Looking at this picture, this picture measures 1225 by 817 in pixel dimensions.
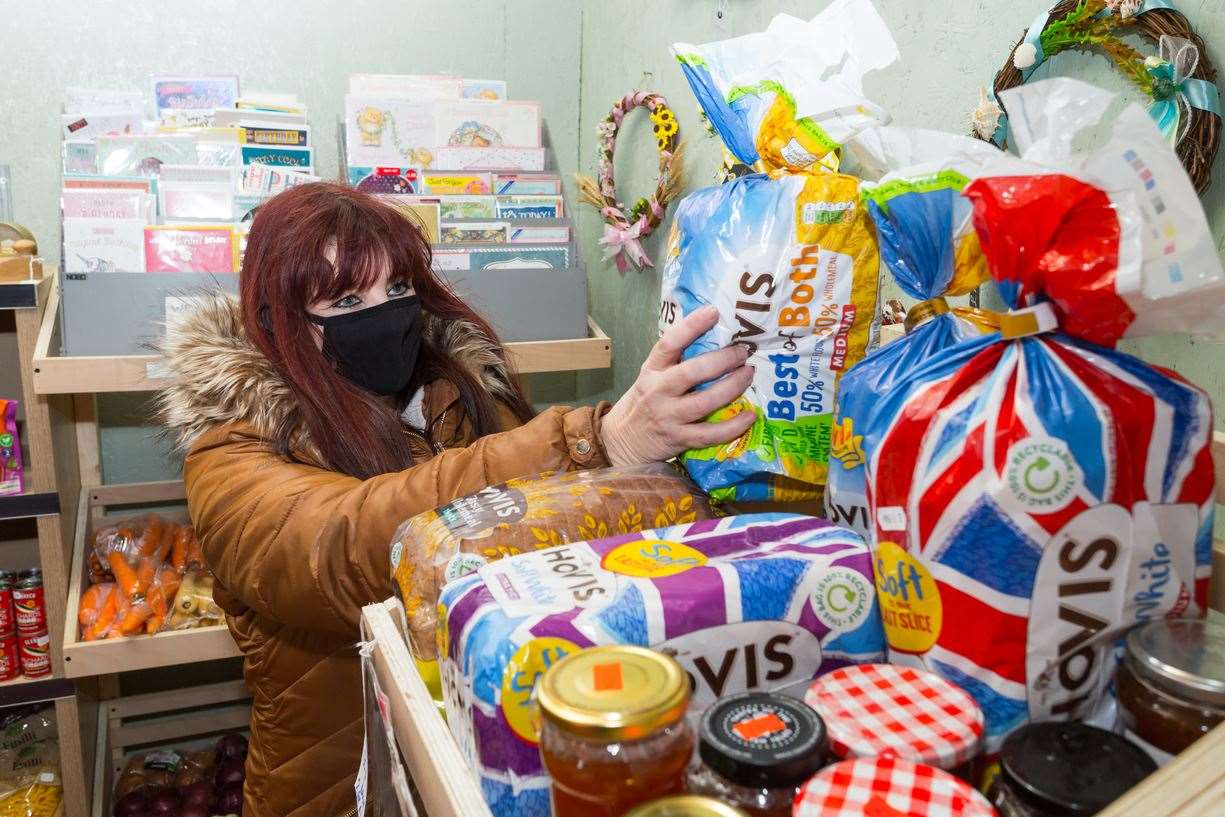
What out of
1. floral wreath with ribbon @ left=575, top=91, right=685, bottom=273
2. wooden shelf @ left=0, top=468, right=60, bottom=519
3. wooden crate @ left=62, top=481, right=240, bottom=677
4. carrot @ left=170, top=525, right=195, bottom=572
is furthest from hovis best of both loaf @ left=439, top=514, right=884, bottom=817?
carrot @ left=170, top=525, right=195, bottom=572

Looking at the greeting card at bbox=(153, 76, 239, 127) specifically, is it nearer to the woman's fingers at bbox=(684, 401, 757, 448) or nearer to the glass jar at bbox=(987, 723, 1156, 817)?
the woman's fingers at bbox=(684, 401, 757, 448)

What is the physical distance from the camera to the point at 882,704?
0.50 metres

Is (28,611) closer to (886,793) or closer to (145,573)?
(145,573)

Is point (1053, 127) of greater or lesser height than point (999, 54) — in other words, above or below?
below

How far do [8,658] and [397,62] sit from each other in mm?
2019

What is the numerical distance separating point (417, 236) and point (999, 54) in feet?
3.25

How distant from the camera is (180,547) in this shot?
2377mm

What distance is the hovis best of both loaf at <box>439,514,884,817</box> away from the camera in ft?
1.70

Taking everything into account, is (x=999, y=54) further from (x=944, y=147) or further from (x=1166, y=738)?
(x=1166, y=738)

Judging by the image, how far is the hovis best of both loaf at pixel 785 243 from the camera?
2.53 ft

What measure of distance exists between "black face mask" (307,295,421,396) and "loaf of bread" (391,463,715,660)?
0.70 meters

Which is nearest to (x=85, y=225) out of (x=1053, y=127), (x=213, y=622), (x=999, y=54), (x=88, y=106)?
(x=88, y=106)

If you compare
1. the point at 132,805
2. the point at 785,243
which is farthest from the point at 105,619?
the point at 785,243

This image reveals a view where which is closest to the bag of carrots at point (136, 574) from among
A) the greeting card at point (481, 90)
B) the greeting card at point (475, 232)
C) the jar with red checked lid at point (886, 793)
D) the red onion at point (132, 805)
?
the red onion at point (132, 805)
